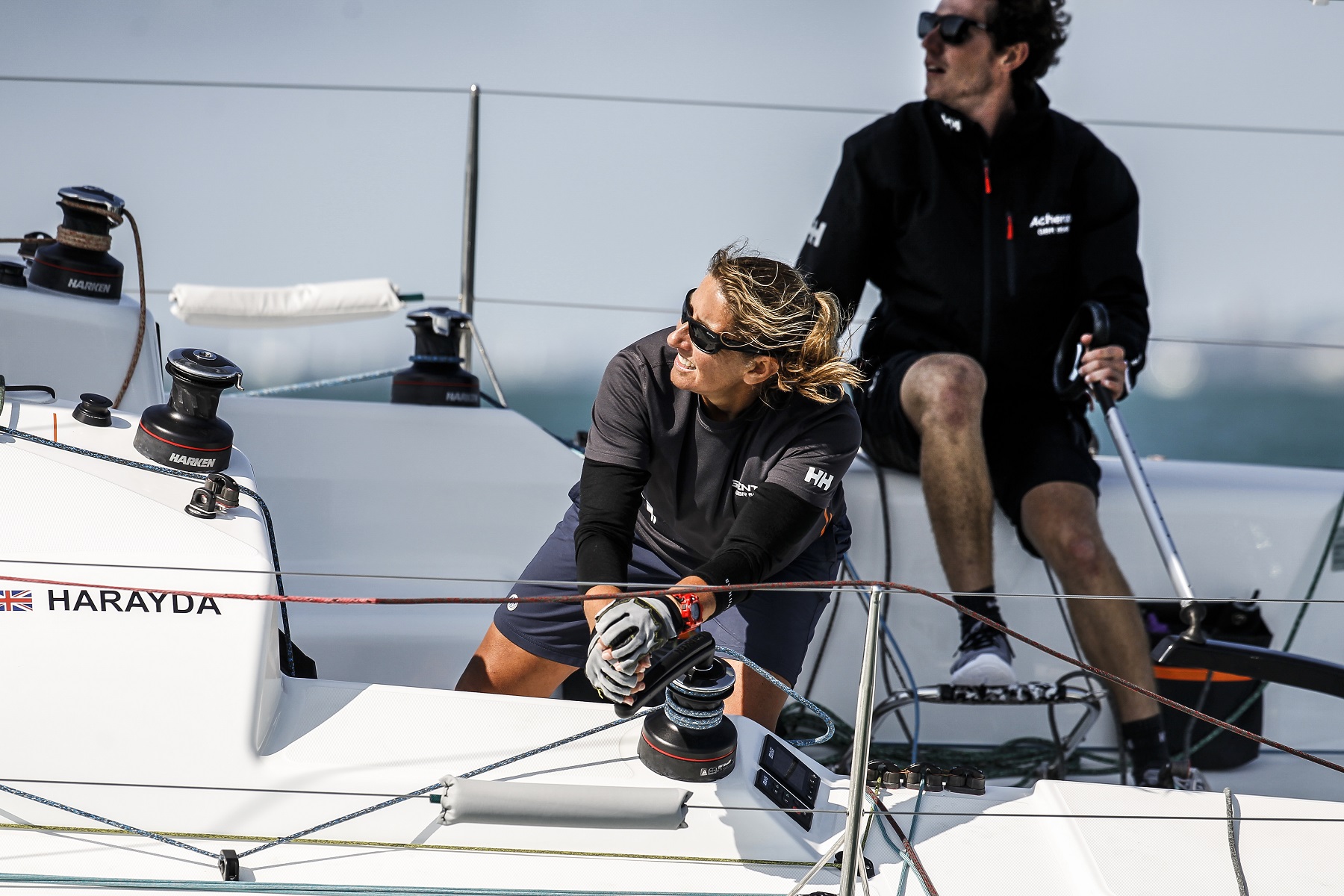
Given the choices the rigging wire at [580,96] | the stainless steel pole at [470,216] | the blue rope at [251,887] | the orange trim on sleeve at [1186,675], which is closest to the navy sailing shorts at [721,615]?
the blue rope at [251,887]

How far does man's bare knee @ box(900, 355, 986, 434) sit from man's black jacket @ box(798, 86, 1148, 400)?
4.7 inches

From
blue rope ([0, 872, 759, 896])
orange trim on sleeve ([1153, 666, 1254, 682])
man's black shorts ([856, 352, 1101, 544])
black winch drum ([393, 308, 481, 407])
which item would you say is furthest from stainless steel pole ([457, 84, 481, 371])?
blue rope ([0, 872, 759, 896])

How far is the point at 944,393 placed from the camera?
1.84 meters

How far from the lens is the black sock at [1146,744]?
1779mm

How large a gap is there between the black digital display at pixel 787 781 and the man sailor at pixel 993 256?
2.38 ft

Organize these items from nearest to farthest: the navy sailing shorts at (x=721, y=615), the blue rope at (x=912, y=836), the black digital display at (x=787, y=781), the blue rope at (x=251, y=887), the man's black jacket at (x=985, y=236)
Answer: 1. the blue rope at (x=251, y=887)
2. the blue rope at (x=912, y=836)
3. the black digital display at (x=787, y=781)
4. the navy sailing shorts at (x=721, y=615)
5. the man's black jacket at (x=985, y=236)

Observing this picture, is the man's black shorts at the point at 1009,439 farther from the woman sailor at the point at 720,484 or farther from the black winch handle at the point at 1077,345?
the woman sailor at the point at 720,484

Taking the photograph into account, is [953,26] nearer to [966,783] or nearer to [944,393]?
[944,393]

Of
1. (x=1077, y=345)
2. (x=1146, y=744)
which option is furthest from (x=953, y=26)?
(x=1146, y=744)

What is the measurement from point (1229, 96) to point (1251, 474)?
11.3 feet

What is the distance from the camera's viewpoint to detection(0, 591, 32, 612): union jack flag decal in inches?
42.0

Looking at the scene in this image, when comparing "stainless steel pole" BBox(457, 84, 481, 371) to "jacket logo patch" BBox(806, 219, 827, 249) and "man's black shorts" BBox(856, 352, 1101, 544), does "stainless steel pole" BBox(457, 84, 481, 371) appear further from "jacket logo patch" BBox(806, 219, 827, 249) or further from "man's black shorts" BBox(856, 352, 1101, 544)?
"man's black shorts" BBox(856, 352, 1101, 544)

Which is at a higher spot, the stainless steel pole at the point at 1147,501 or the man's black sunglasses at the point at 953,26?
the man's black sunglasses at the point at 953,26

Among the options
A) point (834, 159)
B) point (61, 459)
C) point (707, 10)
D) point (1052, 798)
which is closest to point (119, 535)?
point (61, 459)
